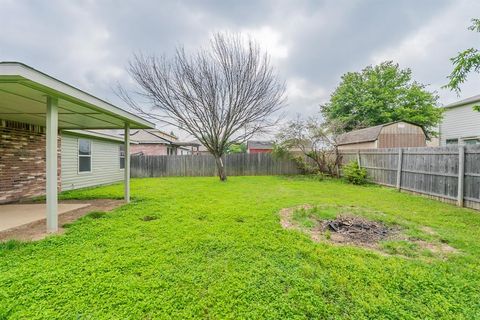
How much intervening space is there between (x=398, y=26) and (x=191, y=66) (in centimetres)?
904

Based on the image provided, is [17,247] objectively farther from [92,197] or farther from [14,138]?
[14,138]

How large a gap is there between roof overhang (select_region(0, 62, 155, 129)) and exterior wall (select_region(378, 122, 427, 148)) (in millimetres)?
12968

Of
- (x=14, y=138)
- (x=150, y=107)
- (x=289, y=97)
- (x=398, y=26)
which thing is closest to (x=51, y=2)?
(x=14, y=138)

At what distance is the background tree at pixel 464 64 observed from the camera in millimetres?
4473

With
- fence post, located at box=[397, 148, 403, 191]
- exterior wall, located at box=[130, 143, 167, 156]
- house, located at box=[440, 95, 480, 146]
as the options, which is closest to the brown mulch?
fence post, located at box=[397, 148, 403, 191]

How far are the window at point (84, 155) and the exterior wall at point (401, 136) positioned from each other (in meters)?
14.9

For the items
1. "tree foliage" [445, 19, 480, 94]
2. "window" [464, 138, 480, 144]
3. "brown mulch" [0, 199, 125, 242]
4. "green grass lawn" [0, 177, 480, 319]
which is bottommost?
"brown mulch" [0, 199, 125, 242]

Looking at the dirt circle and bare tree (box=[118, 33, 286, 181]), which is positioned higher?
bare tree (box=[118, 33, 286, 181])

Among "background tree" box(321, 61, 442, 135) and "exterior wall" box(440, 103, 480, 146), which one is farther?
"background tree" box(321, 61, 442, 135)

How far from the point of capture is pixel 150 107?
37.5 ft

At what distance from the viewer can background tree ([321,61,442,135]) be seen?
69.5 feet

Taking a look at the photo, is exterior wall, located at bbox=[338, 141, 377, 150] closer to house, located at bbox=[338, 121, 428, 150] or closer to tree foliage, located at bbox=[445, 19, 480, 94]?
house, located at bbox=[338, 121, 428, 150]

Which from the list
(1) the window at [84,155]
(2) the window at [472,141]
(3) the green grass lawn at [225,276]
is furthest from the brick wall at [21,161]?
(2) the window at [472,141]

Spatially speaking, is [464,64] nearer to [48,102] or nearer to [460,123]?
[48,102]
